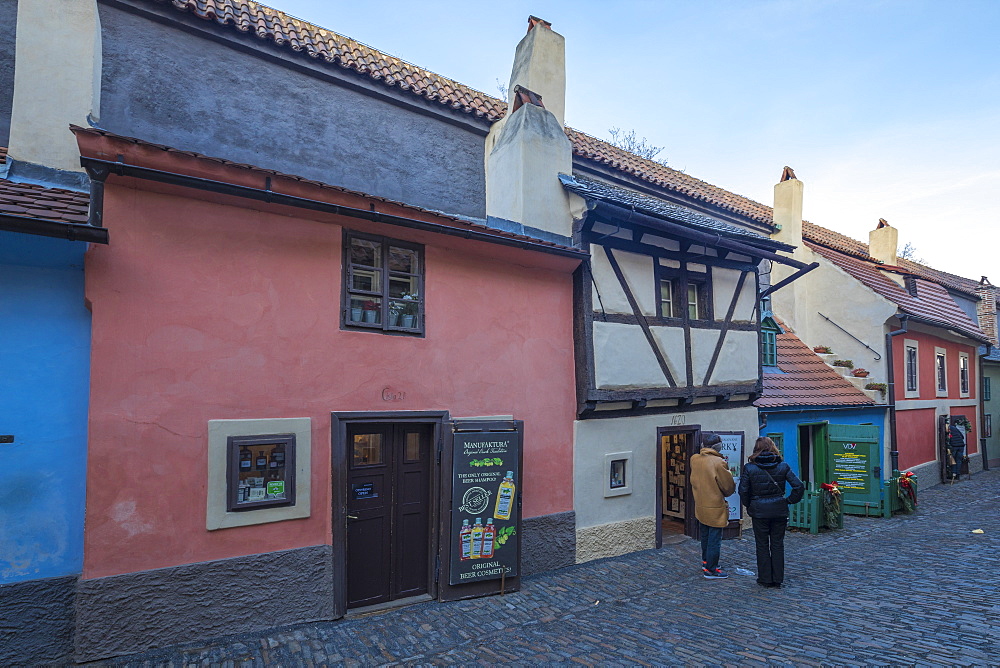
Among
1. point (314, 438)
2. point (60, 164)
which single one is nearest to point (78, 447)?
point (314, 438)

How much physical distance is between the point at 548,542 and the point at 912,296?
604 inches

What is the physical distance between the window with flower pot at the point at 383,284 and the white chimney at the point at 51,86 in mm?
3128

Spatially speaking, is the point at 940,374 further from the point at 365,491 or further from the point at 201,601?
the point at 201,601

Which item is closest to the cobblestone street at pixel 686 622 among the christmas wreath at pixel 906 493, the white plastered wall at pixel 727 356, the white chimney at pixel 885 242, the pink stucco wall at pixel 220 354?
the pink stucco wall at pixel 220 354

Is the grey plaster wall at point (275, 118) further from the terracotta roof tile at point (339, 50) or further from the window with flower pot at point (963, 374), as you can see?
the window with flower pot at point (963, 374)

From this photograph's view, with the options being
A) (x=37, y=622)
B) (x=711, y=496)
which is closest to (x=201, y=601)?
(x=37, y=622)

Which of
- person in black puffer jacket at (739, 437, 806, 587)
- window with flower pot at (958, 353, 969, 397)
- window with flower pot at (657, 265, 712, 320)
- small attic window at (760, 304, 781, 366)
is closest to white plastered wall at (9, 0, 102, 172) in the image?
window with flower pot at (657, 265, 712, 320)

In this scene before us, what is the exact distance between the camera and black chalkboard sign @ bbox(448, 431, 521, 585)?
22.3 feet

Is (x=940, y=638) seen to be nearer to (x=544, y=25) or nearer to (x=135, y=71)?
(x=544, y=25)

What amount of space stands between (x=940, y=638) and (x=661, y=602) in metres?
2.72

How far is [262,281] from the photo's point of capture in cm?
595

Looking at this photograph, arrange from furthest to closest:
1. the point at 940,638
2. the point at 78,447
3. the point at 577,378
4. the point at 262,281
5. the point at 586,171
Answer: the point at 586,171, the point at 577,378, the point at 262,281, the point at 940,638, the point at 78,447

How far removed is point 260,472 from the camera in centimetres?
584

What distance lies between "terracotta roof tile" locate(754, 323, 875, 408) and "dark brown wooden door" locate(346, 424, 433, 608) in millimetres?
7325
